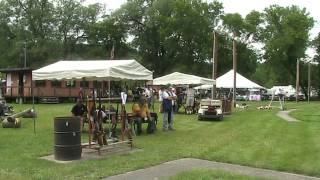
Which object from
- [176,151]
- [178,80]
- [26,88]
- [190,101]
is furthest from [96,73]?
[26,88]

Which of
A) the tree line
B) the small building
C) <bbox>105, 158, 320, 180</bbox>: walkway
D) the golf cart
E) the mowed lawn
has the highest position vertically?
the tree line

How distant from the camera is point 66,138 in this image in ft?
38.3

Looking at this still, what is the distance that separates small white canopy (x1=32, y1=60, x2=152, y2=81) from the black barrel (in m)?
3.38

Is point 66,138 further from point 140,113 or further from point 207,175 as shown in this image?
point 140,113

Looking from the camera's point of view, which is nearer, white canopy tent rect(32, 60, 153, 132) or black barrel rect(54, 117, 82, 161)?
black barrel rect(54, 117, 82, 161)

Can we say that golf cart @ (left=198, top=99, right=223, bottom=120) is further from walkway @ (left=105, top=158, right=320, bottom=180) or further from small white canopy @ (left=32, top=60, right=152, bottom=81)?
walkway @ (left=105, top=158, right=320, bottom=180)

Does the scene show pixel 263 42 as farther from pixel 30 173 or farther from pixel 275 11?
pixel 30 173

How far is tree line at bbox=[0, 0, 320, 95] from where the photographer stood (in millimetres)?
71750

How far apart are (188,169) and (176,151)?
2.52 metres

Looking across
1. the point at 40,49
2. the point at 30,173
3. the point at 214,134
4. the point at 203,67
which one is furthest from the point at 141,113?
the point at 203,67

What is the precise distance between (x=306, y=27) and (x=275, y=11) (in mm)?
5617

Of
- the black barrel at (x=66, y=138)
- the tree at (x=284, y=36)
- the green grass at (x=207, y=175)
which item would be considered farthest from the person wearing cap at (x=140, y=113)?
the tree at (x=284, y=36)

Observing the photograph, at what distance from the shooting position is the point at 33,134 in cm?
1678

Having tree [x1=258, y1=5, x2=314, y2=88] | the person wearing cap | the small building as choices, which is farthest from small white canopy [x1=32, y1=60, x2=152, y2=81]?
tree [x1=258, y1=5, x2=314, y2=88]
